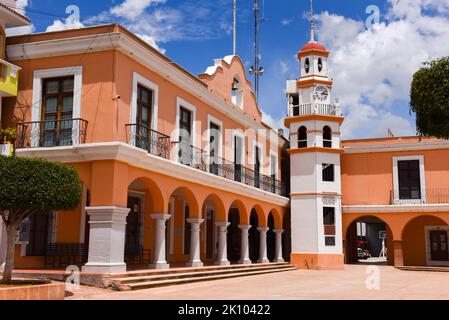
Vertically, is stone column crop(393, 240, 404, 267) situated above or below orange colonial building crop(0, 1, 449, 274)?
below

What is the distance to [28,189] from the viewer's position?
1051 cm

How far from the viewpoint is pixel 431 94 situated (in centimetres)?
1263

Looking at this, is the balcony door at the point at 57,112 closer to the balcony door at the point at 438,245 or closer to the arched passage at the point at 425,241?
the arched passage at the point at 425,241

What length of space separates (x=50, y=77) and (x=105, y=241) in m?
5.06

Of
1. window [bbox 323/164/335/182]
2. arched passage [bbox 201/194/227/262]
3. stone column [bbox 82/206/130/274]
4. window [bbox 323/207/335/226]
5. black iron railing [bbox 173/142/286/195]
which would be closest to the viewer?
stone column [bbox 82/206/130/274]

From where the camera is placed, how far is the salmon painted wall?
2617cm

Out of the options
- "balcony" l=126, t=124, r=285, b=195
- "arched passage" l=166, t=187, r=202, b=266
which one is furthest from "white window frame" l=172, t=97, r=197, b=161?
"arched passage" l=166, t=187, r=202, b=266

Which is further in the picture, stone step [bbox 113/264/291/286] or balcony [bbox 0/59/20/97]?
balcony [bbox 0/59/20/97]

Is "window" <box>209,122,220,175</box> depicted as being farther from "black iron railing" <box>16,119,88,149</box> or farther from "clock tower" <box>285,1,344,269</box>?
"clock tower" <box>285,1,344,269</box>

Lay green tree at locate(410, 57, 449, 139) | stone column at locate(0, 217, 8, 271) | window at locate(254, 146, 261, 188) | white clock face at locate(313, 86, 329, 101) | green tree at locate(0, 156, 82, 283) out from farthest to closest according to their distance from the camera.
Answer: white clock face at locate(313, 86, 329, 101) < window at locate(254, 146, 261, 188) < stone column at locate(0, 217, 8, 271) < green tree at locate(410, 57, 449, 139) < green tree at locate(0, 156, 82, 283)

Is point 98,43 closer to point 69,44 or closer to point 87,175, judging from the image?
point 69,44

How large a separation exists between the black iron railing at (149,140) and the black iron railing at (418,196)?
14.7 meters

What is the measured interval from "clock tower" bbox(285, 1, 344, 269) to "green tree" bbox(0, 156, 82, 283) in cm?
1631

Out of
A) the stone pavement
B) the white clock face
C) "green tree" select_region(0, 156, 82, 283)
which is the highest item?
the white clock face
